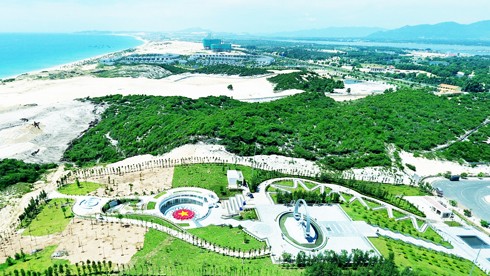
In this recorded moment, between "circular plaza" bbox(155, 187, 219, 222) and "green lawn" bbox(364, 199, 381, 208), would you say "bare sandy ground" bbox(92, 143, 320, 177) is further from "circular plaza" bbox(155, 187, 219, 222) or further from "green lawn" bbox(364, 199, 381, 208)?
"circular plaza" bbox(155, 187, 219, 222)

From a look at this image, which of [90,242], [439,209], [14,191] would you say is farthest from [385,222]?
[14,191]

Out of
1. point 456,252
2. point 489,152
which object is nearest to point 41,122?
point 456,252

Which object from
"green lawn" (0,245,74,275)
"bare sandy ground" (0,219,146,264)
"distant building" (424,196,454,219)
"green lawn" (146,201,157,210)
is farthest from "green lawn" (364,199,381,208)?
"green lawn" (0,245,74,275)

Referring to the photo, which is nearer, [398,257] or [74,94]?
[398,257]

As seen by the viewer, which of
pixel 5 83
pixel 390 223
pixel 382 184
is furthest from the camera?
pixel 5 83

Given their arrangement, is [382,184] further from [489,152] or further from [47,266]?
[47,266]

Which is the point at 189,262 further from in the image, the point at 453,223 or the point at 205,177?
the point at 453,223

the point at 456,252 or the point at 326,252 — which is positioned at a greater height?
the point at 326,252
